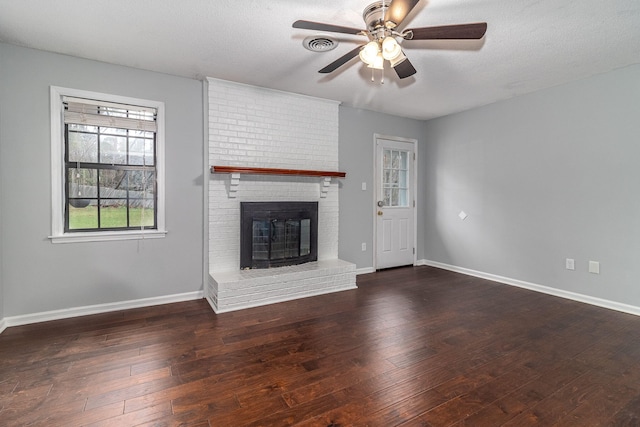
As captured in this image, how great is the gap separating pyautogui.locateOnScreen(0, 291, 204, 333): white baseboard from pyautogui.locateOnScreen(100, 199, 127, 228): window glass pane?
0.84 m

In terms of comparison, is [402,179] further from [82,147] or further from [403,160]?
[82,147]

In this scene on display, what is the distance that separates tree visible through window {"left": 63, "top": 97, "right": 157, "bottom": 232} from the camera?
3111 millimetres

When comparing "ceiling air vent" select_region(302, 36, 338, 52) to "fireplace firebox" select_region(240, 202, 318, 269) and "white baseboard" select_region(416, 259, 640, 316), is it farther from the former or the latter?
"white baseboard" select_region(416, 259, 640, 316)

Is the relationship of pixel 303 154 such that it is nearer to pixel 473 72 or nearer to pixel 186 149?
pixel 186 149

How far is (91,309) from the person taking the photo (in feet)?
10.3

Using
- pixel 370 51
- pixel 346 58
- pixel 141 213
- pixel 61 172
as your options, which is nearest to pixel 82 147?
pixel 61 172

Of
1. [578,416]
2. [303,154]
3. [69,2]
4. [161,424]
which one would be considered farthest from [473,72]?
[161,424]

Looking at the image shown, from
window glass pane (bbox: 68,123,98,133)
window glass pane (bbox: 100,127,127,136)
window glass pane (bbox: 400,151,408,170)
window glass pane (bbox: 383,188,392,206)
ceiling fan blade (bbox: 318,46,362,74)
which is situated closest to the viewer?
ceiling fan blade (bbox: 318,46,362,74)

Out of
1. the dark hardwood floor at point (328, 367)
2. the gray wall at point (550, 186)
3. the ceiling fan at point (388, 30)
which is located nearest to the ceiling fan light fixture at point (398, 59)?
the ceiling fan at point (388, 30)

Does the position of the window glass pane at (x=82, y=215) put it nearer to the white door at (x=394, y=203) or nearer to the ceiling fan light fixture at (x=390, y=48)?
the ceiling fan light fixture at (x=390, y=48)

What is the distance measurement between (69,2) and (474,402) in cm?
379

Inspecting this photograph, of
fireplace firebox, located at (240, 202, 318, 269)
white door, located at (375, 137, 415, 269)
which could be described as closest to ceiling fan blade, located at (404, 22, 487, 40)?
fireplace firebox, located at (240, 202, 318, 269)

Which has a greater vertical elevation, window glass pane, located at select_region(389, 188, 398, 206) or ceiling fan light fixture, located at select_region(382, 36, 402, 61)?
ceiling fan light fixture, located at select_region(382, 36, 402, 61)

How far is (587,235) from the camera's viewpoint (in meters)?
3.52
